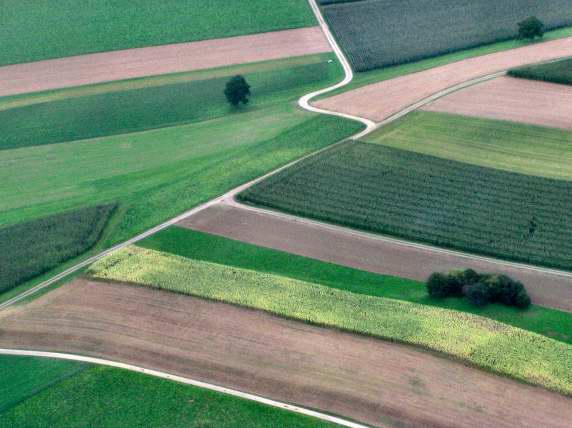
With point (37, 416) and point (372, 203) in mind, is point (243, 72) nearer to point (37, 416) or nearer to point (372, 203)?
point (372, 203)

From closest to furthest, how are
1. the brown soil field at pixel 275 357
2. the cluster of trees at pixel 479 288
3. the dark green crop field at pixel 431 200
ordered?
the brown soil field at pixel 275 357 < the cluster of trees at pixel 479 288 < the dark green crop field at pixel 431 200

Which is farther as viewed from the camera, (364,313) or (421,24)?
(421,24)

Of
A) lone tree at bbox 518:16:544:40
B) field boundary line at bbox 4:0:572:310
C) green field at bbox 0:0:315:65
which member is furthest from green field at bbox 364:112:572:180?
green field at bbox 0:0:315:65

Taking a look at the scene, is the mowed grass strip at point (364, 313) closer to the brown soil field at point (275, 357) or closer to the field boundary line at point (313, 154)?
the brown soil field at point (275, 357)

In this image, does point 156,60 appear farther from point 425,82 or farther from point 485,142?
point 485,142

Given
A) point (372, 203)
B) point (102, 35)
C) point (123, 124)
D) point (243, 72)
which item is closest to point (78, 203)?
point (123, 124)

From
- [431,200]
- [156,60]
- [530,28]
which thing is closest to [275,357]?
[431,200]

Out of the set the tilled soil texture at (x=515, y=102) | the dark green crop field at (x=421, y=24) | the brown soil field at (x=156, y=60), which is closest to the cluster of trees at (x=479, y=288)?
the tilled soil texture at (x=515, y=102)
